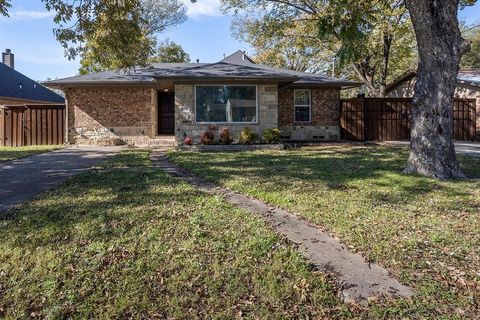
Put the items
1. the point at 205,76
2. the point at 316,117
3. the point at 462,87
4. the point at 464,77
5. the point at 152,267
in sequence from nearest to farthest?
the point at 152,267
the point at 205,76
the point at 316,117
the point at 462,87
the point at 464,77

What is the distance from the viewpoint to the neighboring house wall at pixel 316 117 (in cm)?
1788

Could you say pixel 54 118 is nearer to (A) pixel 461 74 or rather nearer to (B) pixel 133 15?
(B) pixel 133 15

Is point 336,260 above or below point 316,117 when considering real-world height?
below

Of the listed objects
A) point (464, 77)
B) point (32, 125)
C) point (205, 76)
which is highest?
point (464, 77)

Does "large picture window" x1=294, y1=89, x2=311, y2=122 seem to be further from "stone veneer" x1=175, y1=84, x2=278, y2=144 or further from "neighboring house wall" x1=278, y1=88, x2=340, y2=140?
"stone veneer" x1=175, y1=84, x2=278, y2=144

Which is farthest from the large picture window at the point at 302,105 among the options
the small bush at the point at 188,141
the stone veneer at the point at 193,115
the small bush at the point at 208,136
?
the small bush at the point at 188,141

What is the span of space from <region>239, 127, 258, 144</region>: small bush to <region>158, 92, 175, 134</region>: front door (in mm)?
5290

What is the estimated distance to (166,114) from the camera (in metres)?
18.1

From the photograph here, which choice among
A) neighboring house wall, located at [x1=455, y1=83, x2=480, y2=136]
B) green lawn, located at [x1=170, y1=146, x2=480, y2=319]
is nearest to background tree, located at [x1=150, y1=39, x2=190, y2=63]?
neighboring house wall, located at [x1=455, y1=83, x2=480, y2=136]

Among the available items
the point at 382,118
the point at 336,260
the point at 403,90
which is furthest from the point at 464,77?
the point at 336,260

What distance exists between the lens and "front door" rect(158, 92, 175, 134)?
1806 cm

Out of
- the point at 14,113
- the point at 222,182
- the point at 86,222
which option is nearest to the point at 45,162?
the point at 222,182

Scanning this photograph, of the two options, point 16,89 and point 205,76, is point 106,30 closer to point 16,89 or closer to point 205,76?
point 205,76

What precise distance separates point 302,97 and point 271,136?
Answer: 473 cm
